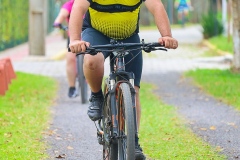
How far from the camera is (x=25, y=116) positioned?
982 cm

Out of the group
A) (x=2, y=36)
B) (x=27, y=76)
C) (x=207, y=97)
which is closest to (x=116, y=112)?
(x=207, y=97)

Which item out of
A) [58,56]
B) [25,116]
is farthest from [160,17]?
[58,56]

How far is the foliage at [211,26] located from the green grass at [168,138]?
59.7 feet

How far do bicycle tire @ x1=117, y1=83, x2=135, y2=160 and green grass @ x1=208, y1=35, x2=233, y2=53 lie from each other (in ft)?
54.4

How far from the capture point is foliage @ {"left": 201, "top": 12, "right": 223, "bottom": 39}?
28828 mm

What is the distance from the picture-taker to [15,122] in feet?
30.4

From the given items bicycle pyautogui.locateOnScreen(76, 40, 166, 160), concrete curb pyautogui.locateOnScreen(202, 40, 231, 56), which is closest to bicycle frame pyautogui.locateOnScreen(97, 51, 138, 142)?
bicycle pyautogui.locateOnScreen(76, 40, 166, 160)

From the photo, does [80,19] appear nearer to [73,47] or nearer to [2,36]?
[73,47]

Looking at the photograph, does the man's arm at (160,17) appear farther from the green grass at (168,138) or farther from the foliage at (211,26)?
the foliage at (211,26)

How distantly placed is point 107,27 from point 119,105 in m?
→ 0.65

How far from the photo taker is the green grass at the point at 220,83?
454 inches

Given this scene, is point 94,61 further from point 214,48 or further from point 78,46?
point 214,48

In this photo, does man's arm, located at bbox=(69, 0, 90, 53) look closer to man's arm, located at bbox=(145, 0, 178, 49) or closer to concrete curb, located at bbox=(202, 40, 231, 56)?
man's arm, located at bbox=(145, 0, 178, 49)

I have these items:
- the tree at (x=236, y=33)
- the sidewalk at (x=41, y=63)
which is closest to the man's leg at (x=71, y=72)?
the tree at (x=236, y=33)
